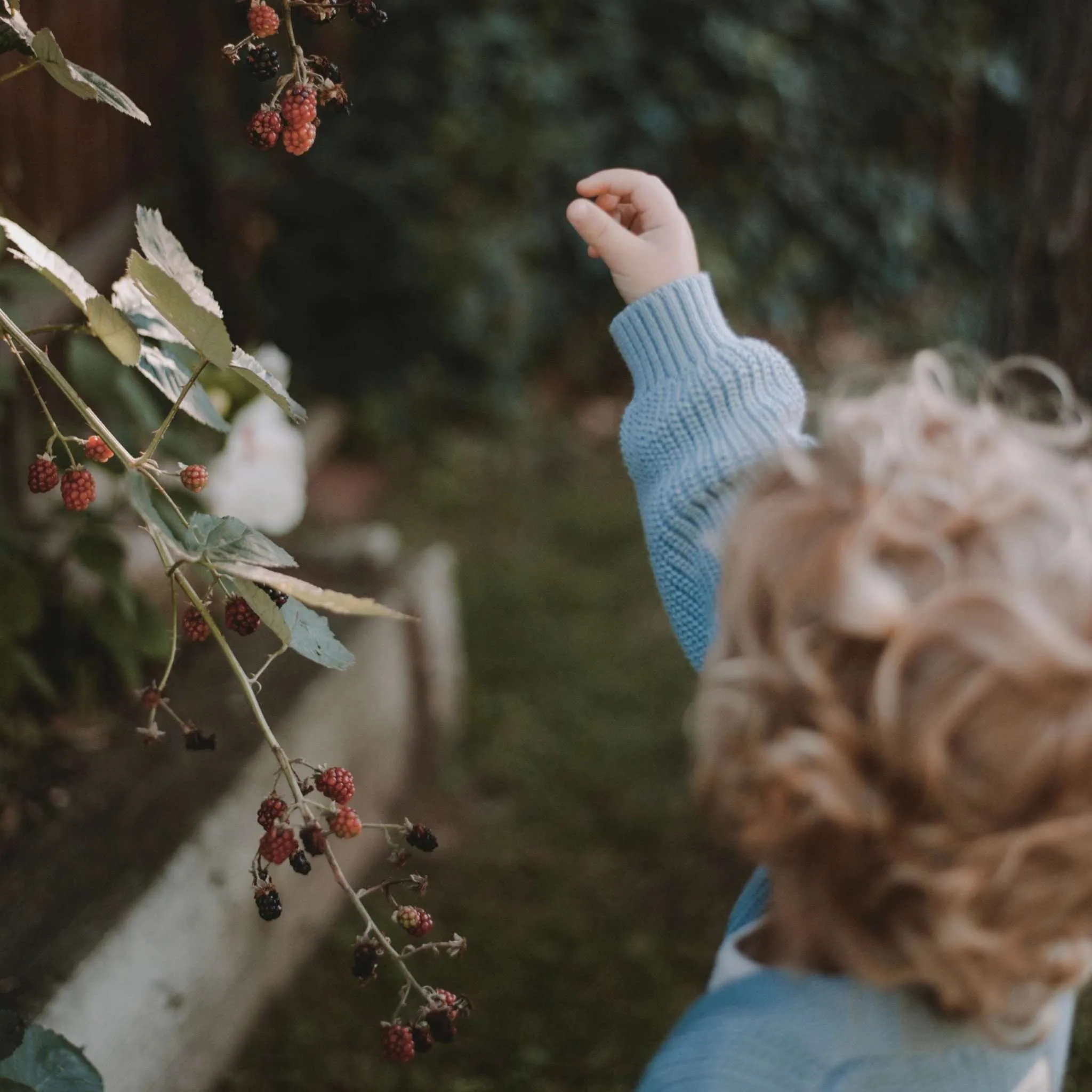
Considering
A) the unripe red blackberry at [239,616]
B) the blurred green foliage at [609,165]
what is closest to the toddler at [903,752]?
the unripe red blackberry at [239,616]

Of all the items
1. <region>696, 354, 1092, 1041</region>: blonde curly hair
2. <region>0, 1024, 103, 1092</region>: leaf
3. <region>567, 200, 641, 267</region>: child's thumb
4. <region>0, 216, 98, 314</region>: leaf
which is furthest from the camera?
<region>567, 200, 641, 267</region>: child's thumb

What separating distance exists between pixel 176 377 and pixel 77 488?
0.14m

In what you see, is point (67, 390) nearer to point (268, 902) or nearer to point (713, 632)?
point (268, 902)

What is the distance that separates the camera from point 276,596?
105 centimetres

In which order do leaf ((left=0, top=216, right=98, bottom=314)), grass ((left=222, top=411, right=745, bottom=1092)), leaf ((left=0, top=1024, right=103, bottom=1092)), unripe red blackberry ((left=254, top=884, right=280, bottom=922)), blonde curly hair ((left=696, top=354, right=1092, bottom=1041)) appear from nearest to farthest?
blonde curly hair ((left=696, top=354, right=1092, bottom=1041)) → leaf ((left=0, top=216, right=98, bottom=314)) → unripe red blackberry ((left=254, top=884, right=280, bottom=922)) → leaf ((left=0, top=1024, right=103, bottom=1092)) → grass ((left=222, top=411, right=745, bottom=1092))

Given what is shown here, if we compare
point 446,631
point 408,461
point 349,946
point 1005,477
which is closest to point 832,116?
point 408,461

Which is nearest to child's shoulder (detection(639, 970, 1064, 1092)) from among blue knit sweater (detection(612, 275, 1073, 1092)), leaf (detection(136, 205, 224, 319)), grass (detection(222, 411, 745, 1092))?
blue knit sweater (detection(612, 275, 1073, 1092))

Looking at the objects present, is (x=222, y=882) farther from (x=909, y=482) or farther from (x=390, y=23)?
(x=390, y=23)

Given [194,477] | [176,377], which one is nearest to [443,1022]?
[194,477]

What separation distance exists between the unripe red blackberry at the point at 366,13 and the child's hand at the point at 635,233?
0.93ft

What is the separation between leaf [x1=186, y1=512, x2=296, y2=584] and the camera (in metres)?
0.96

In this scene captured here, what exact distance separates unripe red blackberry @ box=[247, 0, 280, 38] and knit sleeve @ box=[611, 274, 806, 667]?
0.43m

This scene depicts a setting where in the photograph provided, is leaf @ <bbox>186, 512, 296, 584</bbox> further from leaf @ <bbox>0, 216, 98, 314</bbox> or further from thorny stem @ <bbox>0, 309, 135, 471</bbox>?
leaf @ <bbox>0, 216, 98, 314</bbox>

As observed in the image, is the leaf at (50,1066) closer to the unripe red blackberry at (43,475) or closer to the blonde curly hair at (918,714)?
the unripe red blackberry at (43,475)
